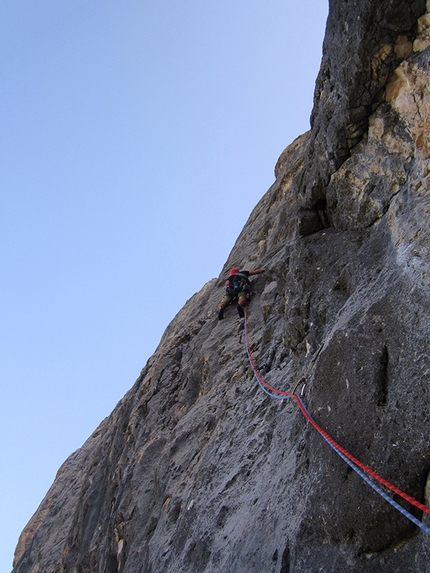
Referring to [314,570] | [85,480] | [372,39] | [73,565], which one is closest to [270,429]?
[314,570]

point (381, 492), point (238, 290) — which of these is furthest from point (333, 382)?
point (238, 290)

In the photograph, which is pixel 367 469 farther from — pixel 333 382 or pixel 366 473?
pixel 333 382

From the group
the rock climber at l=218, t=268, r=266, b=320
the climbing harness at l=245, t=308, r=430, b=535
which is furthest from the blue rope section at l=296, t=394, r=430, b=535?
the rock climber at l=218, t=268, r=266, b=320

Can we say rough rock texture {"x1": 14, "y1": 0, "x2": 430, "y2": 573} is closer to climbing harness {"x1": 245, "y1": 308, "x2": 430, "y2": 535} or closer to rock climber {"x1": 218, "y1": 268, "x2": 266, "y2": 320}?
climbing harness {"x1": 245, "y1": 308, "x2": 430, "y2": 535}

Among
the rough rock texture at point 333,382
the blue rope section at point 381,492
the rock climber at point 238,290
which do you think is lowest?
the blue rope section at point 381,492

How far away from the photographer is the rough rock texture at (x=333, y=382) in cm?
409

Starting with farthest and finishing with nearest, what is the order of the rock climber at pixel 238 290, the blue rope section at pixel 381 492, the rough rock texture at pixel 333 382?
the rock climber at pixel 238 290, the rough rock texture at pixel 333 382, the blue rope section at pixel 381 492

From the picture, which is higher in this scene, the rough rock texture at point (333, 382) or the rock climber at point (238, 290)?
the rock climber at point (238, 290)

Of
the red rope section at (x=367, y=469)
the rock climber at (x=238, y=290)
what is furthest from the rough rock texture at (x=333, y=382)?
the rock climber at (x=238, y=290)

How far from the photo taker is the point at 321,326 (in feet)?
19.8

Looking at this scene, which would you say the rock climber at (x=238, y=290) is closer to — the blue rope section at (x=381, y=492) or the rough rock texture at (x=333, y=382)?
the rough rock texture at (x=333, y=382)

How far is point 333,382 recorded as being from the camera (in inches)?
191

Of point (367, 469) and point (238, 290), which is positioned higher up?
point (238, 290)

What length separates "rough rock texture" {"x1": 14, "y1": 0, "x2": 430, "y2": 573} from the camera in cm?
409
